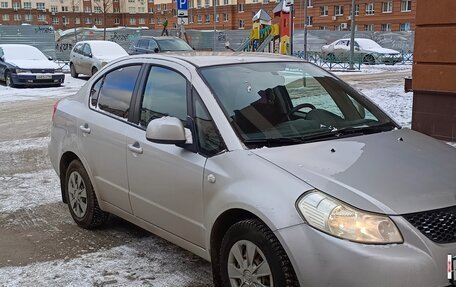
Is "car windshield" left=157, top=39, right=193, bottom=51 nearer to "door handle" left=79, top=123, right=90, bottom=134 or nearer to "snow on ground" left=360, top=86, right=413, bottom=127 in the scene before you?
"snow on ground" left=360, top=86, right=413, bottom=127

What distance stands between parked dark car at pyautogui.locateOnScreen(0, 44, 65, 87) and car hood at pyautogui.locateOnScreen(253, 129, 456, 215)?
1781cm

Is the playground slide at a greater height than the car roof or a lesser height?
lesser

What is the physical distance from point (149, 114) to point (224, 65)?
0.70 meters

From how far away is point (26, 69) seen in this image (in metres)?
19.3

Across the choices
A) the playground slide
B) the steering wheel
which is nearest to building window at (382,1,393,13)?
the playground slide

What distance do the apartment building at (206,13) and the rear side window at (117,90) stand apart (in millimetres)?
45314

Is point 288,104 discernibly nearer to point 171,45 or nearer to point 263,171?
point 263,171

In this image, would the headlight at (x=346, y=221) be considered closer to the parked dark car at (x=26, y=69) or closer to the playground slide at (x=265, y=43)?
the parked dark car at (x=26, y=69)

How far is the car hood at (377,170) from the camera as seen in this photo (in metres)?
2.81

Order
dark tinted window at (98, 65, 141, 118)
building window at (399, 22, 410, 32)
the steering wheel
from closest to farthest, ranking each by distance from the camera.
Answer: the steering wheel
dark tinted window at (98, 65, 141, 118)
building window at (399, 22, 410, 32)

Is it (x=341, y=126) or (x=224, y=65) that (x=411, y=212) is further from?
(x=224, y=65)

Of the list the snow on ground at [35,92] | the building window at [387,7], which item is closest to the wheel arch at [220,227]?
the snow on ground at [35,92]

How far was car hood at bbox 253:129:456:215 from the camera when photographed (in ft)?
9.23

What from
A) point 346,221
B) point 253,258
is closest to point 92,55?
point 253,258
